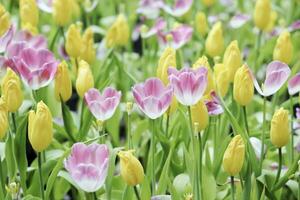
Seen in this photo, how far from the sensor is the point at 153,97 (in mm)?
1272

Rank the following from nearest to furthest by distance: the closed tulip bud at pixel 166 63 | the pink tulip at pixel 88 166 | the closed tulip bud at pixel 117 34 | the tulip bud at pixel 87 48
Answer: the pink tulip at pixel 88 166, the closed tulip bud at pixel 166 63, the tulip bud at pixel 87 48, the closed tulip bud at pixel 117 34

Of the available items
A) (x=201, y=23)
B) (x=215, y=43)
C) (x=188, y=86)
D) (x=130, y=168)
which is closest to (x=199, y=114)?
(x=188, y=86)

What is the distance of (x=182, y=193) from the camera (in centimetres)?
138

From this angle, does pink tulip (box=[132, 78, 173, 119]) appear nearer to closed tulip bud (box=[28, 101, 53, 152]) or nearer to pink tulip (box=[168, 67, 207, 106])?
pink tulip (box=[168, 67, 207, 106])

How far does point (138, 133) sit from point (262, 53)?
0.51 meters

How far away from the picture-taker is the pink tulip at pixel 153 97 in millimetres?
1278

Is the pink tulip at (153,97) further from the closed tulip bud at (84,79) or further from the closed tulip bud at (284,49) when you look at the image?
the closed tulip bud at (284,49)

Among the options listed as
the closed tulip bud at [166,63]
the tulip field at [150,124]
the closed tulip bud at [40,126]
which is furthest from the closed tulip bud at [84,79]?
the closed tulip bud at [40,126]

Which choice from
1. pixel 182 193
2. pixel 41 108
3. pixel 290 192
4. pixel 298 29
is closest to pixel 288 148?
pixel 290 192

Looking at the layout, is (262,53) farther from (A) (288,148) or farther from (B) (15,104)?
(B) (15,104)

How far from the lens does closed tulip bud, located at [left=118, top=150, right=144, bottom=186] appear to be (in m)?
1.17

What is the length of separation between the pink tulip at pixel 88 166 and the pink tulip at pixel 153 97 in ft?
0.41

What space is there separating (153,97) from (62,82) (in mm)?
236

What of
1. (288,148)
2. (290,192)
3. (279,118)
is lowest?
(290,192)
